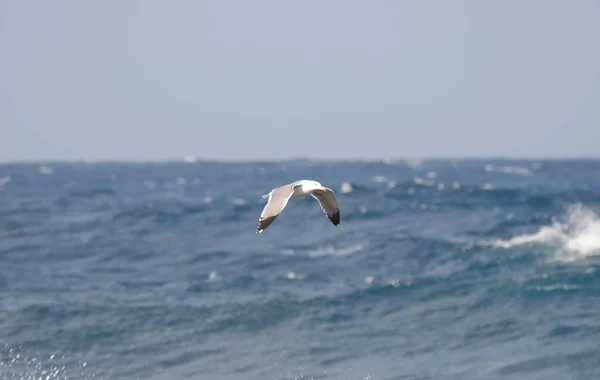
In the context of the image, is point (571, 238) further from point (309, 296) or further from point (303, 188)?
point (303, 188)

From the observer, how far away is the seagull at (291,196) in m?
9.11

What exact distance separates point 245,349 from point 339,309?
290 centimetres

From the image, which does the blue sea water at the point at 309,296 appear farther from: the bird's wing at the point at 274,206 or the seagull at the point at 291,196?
the bird's wing at the point at 274,206

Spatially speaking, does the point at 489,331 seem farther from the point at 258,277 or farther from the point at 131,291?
the point at 131,291

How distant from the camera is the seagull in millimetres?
9109

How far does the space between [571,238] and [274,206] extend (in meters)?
14.6

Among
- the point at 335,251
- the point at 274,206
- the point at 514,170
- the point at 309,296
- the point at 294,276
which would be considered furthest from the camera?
the point at 514,170

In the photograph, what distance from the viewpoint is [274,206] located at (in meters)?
9.29

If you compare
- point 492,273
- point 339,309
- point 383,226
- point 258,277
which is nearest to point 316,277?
point 258,277

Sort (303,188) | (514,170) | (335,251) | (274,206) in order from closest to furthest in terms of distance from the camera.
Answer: (274,206) < (303,188) < (335,251) < (514,170)

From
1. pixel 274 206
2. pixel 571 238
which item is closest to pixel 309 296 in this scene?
pixel 571 238

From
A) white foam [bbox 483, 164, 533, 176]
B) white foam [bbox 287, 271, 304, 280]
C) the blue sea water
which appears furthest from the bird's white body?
white foam [bbox 483, 164, 533, 176]

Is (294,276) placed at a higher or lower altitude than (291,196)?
lower

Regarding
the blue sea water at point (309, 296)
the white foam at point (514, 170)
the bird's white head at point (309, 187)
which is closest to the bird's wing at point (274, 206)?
the bird's white head at point (309, 187)
